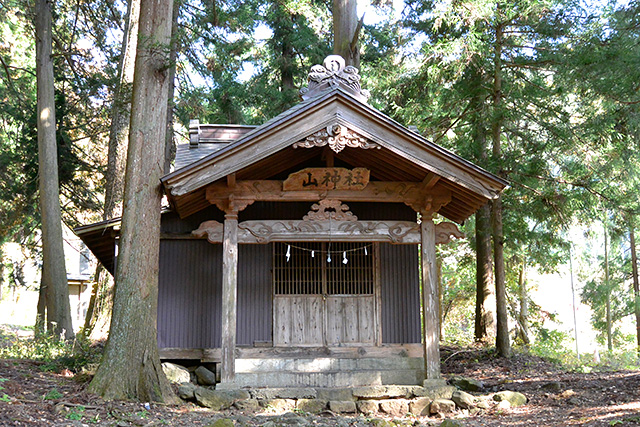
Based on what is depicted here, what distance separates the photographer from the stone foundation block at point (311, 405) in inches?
363

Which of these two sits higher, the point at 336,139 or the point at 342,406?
the point at 336,139

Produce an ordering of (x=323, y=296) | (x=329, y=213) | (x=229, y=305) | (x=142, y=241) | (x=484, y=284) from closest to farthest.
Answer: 1. (x=142, y=241)
2. (x=229, y=305)
3. (x=329, y=213)
4. (x=323, y=296)
5. (x=484, y=284)

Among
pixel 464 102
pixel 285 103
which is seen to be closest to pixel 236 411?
pixel 464 102

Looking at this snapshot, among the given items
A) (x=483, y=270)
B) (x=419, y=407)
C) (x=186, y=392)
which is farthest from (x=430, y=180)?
(x=483, y=270)

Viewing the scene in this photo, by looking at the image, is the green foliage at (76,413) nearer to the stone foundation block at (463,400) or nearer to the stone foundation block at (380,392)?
the stone foundation block at (380,392)

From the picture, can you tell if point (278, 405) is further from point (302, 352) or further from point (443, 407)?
point (443, 407)

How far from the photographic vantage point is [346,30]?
54.3ft

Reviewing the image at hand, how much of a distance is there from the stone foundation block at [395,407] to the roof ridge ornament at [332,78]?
17.8 feet

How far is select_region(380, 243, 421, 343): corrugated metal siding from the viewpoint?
11148mm


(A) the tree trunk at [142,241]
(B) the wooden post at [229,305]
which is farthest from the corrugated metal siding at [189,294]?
(A) the tree trunk at [142,241]

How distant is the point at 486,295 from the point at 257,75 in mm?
12207

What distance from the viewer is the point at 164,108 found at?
9258 millimetres

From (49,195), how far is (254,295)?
247 inches

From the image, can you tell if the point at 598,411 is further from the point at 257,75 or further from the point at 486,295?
the point at 257,75
